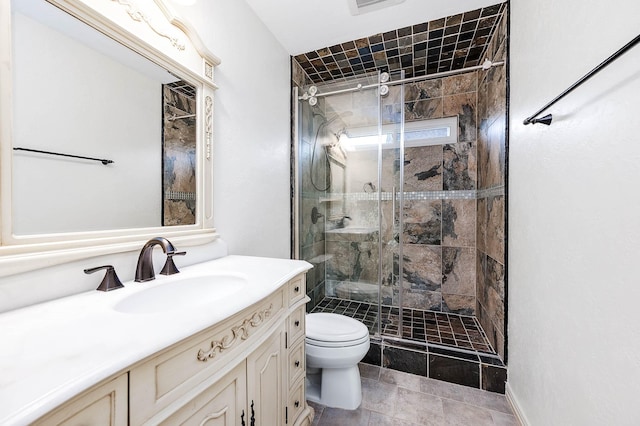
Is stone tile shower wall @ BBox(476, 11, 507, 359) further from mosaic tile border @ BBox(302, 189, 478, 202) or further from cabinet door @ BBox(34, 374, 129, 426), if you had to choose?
cabinet door @ BBox(34, 374, 129, 426)

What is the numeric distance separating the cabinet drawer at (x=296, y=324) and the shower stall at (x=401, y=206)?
942 mm

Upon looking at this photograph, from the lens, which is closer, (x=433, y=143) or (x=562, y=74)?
(x=562, y=74)

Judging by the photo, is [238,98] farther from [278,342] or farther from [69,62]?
[278,342]

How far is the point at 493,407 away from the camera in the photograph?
1534 mm

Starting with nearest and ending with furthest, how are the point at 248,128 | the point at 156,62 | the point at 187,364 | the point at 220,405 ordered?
the point at 187,364
the point at 220,405
the point at 156,62
the point at 248,128

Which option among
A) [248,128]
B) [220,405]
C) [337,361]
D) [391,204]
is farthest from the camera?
[391,204]

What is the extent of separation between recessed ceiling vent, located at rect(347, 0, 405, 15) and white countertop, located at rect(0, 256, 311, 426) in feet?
5.84

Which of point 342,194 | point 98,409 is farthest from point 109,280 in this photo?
point 342,194

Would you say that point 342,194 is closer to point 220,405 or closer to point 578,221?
point 578,221

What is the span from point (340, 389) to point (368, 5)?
231cm

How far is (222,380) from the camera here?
0.74 metres

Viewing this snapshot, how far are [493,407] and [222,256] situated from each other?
175cm

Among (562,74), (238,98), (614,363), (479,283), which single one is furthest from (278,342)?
(479,283)

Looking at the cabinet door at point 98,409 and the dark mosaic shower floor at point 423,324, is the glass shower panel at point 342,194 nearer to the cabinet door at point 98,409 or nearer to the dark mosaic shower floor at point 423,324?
the dark mosaic shower floor at point 423,324
